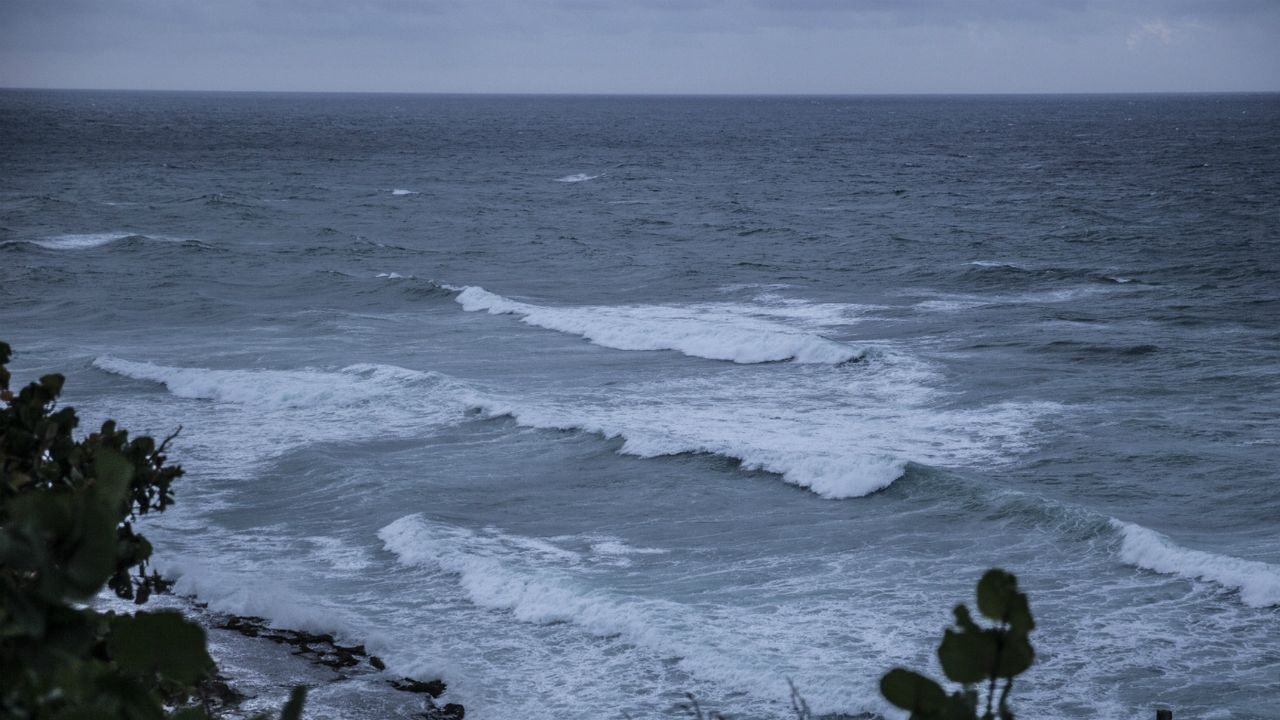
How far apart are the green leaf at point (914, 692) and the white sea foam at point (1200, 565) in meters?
11.4

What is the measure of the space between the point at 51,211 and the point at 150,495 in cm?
4982

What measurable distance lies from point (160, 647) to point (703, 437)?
16681 mm

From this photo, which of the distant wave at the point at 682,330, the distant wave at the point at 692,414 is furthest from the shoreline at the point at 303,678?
the distant wave at the point at 682,330

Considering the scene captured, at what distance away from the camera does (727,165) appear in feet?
279

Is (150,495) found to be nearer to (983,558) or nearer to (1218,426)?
(983,558)

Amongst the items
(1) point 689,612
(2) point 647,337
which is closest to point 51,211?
(2) point 647,337

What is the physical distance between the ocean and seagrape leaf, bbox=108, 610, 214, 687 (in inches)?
325

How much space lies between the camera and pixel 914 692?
2232 mm

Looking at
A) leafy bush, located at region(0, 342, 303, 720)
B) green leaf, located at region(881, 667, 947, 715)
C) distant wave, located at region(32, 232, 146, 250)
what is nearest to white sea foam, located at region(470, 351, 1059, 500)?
green leaf, located at region(881, 667, 947, 715)

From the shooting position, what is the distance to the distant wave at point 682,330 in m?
24.2

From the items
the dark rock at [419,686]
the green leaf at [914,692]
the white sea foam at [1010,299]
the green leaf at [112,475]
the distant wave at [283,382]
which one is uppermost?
the green leaf at [112,475]

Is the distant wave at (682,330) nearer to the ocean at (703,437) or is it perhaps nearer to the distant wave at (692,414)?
the ocean at (703,437)

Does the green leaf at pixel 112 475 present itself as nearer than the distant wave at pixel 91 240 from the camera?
Yes

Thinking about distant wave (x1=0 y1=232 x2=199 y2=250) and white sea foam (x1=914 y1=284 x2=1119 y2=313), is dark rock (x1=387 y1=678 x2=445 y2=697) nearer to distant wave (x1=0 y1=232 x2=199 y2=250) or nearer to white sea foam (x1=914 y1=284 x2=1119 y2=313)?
white sea foam (x1=914 y1=284 x2=1119 y2=313)
